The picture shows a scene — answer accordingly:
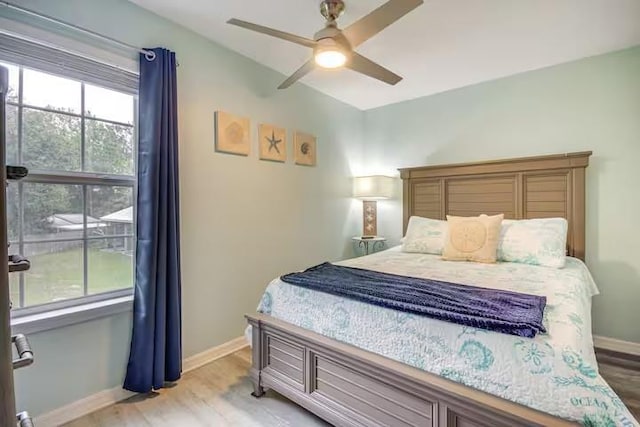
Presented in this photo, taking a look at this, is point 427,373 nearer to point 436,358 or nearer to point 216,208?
point 436,358

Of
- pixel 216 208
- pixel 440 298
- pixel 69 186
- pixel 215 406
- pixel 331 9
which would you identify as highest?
pixel 331 9

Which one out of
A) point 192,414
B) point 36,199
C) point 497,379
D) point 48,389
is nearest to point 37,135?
point 36,199

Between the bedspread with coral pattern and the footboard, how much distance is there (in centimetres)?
5

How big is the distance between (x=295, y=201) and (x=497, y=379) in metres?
2.43

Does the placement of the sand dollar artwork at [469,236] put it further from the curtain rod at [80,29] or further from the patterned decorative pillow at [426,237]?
the curtain rod at [80,29]

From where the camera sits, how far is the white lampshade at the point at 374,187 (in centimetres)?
376

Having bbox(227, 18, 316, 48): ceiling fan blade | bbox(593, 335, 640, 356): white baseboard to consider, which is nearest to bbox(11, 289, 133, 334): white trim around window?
bbox(227, 18, 316, 48): ceiling fan blade

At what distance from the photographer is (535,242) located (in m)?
2.47

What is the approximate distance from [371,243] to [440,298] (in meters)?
2.54

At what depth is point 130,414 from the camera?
73.4 inches

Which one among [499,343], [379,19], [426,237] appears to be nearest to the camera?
[499,343]

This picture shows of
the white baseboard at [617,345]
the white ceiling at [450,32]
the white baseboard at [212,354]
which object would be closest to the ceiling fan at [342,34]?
the white ceiling at [450,32]

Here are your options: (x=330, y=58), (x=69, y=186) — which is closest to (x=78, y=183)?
(x=69, y=186)

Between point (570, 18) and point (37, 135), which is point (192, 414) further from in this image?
point (570, 18)
